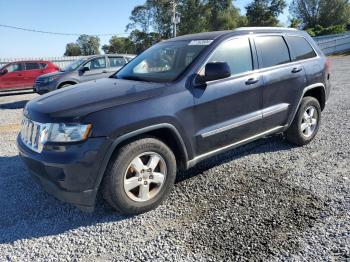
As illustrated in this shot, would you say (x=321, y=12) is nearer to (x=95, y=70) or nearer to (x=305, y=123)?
(x=95, y=70)

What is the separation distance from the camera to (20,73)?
615 inches

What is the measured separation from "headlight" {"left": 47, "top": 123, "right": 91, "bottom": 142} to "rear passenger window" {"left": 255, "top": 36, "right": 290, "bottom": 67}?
261 centimetres

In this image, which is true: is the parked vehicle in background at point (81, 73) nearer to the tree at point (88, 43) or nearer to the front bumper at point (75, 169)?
the front bumper at point (75, 169)

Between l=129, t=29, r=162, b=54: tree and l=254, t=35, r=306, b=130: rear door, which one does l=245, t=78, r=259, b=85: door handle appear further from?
l=129, t=29, r=162, b=54: tree

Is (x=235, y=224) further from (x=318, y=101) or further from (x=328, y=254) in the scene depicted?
(x=318, y=101)

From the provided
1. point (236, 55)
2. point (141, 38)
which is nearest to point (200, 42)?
point (236, 55)

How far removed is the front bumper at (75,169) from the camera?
2988mm

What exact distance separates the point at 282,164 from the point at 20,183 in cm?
349

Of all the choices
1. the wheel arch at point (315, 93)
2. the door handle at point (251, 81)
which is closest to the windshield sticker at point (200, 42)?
the door handle at point (251, 81)

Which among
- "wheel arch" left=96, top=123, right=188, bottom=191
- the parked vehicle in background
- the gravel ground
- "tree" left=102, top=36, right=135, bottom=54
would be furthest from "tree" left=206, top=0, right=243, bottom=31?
"wheel arch" left=96, top=123, right=188, bottom=191

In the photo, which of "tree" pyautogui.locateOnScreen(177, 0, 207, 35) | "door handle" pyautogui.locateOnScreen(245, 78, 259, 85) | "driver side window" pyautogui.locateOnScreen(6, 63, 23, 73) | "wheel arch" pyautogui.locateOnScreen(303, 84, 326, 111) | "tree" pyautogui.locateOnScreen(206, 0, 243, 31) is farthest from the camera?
"tree" pyautogui.locateOnScreen(206, 0, 243, 31)

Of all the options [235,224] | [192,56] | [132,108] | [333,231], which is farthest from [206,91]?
[333,231]

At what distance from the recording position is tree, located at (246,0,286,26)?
57.2 m

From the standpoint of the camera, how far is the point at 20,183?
4.33 meters
